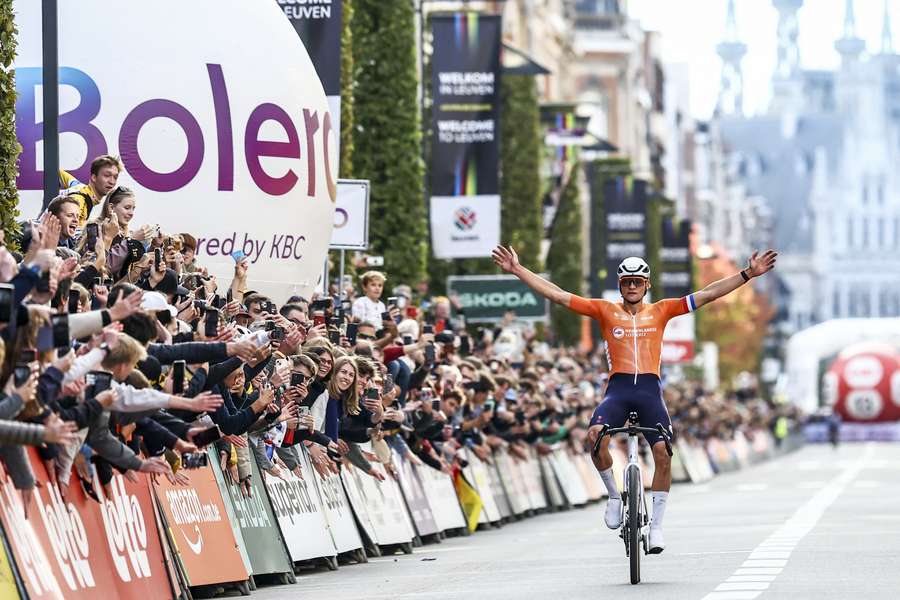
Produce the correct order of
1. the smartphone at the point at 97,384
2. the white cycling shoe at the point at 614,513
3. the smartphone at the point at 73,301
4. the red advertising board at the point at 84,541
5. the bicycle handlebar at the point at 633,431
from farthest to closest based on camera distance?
the white cycling shoe at the point at 614,513
the bicycle handlebar at the point at 633,431
the smartphone at the point at 73,301
the smartphone at the point at 97,384
the red advertising board at the point at 84,541

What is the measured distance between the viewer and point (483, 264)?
44.1 meters

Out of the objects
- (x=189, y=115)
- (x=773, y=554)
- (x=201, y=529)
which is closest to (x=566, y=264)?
(x=189, y=115)

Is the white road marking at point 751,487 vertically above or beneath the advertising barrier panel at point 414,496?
beneath

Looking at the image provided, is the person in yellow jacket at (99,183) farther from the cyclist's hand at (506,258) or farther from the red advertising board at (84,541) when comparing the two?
the red advertising board at (84,541)

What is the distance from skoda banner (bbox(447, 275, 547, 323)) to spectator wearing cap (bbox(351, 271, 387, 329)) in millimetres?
12901

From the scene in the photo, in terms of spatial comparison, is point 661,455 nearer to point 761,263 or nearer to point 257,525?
point 761,263

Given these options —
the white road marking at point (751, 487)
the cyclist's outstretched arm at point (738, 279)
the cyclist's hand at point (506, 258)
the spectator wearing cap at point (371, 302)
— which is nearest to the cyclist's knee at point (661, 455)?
the cyclist's outstretched arm at point (738, 279)

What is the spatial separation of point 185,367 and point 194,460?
101 centimetres

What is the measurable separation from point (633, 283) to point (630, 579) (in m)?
2.12

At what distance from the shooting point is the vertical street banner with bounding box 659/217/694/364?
231 feet

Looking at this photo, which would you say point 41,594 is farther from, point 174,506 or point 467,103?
point 467,103

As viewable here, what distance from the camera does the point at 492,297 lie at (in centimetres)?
3859

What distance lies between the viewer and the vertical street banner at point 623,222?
64312mm

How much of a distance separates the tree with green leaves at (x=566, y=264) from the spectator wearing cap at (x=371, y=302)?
3667 cm
